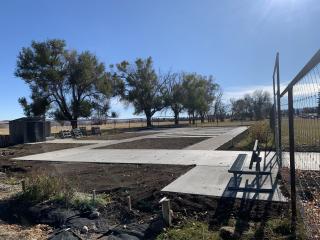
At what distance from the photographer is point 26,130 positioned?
2488 centimetres

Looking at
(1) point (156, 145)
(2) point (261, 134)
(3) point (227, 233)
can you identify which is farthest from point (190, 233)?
(1) point (156, 145)

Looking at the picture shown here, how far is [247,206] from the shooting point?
257 inches

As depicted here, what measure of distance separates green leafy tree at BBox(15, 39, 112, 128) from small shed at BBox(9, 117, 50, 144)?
1225 centimetres

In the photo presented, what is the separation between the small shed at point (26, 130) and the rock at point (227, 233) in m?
21.5

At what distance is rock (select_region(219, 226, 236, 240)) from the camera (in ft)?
17.2

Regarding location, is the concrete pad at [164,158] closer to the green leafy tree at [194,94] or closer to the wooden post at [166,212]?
the wooden post at [166,212]

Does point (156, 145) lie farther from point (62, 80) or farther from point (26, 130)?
point (62, 80)

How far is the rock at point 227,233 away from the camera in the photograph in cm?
524

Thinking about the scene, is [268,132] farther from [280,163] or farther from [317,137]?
[317,137]

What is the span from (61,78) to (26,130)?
1662 centimetres

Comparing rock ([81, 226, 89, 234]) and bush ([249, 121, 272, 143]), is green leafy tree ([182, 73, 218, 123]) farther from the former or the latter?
rock ([81, 226, 89, 234])

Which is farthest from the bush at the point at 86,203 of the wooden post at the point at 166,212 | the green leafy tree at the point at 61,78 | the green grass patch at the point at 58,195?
Answer: the green leafy tree at the point at 61,78

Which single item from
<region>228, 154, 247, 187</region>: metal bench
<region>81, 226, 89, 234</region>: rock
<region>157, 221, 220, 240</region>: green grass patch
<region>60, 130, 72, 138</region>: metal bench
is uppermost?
<region>60, 130, 72, 138</region>: metal bench

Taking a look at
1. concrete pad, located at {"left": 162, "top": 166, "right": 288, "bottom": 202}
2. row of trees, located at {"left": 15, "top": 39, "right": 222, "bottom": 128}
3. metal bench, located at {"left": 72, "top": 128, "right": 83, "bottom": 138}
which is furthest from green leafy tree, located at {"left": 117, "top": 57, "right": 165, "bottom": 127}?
concrete pad, located at {"left": 162, "top": 166, "right": 288, "bottom": 202}
